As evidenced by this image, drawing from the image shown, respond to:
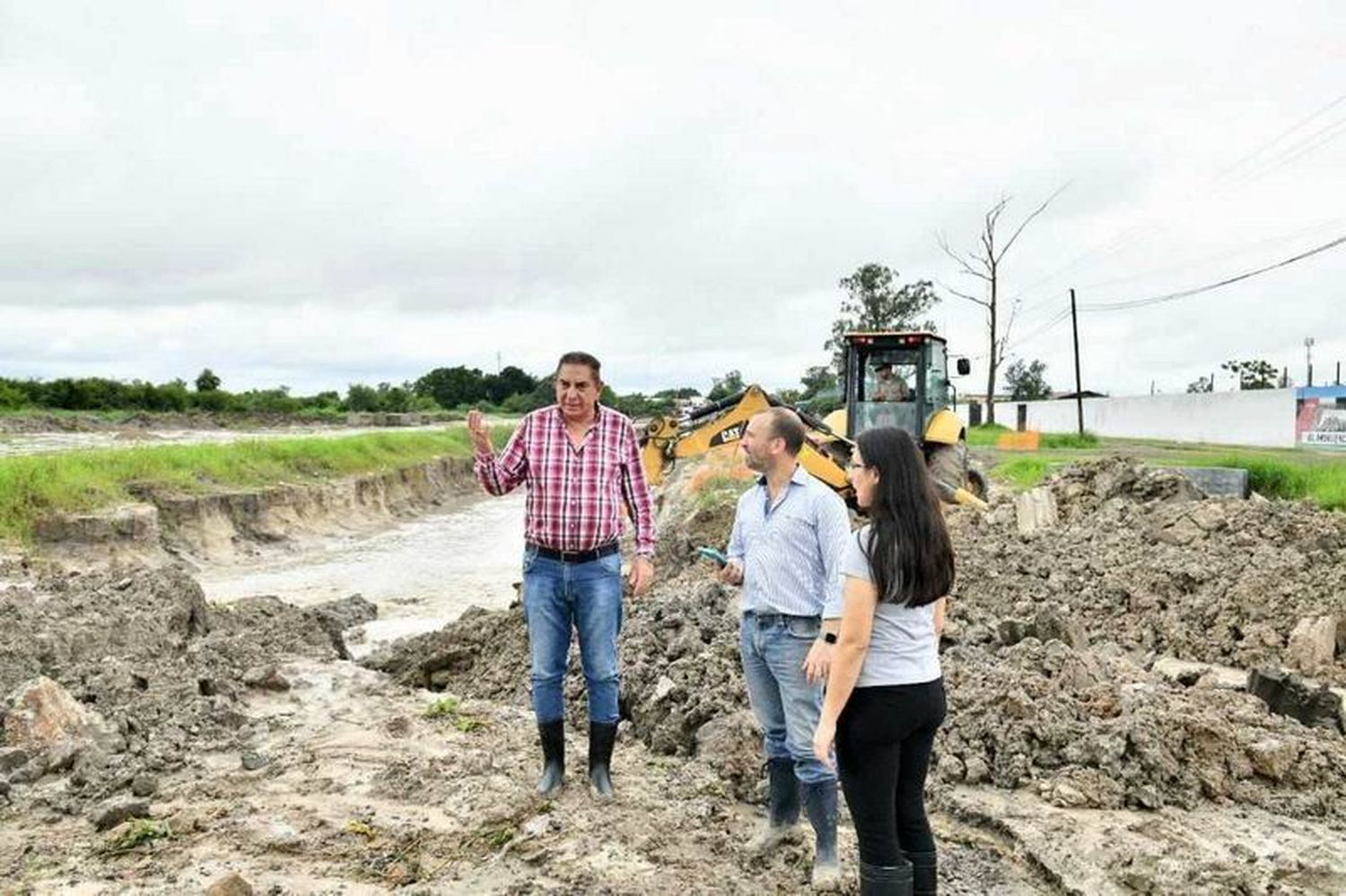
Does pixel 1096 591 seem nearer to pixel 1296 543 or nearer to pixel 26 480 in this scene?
pixel 1296 543

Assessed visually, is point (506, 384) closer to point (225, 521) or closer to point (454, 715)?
point (225, 521)

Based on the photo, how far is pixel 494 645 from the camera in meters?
6.86

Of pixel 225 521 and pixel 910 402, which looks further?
pixel 225 521

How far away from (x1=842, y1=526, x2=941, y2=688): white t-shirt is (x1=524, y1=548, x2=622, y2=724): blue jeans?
147 centimetres

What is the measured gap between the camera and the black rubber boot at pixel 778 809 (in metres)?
3.76

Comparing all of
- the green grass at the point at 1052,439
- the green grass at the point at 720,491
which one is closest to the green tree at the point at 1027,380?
the green grass at the point at 1052,439

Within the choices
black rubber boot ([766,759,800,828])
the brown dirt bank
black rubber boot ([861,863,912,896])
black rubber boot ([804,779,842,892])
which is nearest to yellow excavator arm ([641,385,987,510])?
black rubber boot ([766,759,800,828])

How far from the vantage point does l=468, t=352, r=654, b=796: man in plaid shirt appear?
161 inches

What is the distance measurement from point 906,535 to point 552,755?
213cm

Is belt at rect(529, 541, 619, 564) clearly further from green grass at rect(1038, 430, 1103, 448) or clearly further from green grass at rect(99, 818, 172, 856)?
green grass at rect(1038, 430, 1103, 448)

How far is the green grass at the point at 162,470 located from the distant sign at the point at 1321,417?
22.1 m

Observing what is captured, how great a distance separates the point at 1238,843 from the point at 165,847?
13.6 feet

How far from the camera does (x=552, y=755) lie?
4254 millimetres

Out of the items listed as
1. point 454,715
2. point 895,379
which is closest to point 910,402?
point 895,379
